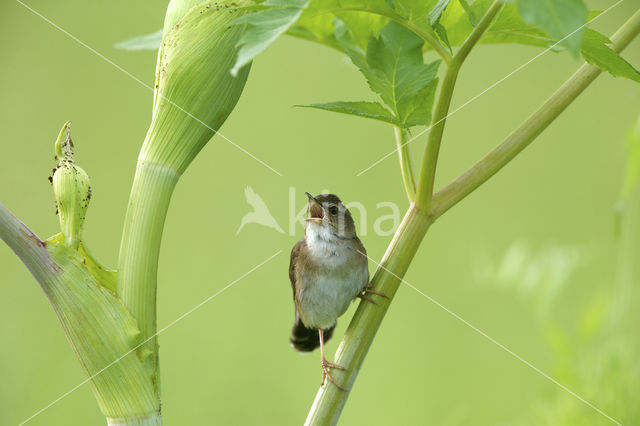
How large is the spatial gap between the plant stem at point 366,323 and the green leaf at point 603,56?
0.23 metres

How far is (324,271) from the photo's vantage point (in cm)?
134

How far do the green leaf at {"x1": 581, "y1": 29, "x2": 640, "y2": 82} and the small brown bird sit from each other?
68cm

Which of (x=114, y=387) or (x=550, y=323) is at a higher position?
(x=550, y=323)

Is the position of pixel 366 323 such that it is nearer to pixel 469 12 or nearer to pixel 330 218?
pixel 469 12

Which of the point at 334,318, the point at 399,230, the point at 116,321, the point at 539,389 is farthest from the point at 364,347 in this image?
the point at 539,389

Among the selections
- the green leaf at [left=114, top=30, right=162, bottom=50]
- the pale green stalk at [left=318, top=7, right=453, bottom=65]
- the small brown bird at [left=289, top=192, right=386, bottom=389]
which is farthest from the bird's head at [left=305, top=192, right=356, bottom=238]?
the pale green stalk at [left=318, top=7, right=453, bottom=65]

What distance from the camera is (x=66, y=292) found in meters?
0.57

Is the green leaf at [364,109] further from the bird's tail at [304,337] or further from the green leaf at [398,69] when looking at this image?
the bird's tail at [304,337]

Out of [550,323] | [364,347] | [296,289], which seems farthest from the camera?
[296,289]

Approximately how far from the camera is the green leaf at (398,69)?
2.13 feet

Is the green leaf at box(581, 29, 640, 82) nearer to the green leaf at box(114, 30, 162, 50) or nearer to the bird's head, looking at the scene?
the green leaf at box(114, 30, 162, 50)

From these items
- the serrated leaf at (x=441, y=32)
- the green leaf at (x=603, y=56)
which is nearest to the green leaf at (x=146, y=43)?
the serrated leaf at (x=441, y=32)

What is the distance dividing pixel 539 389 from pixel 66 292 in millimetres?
1008

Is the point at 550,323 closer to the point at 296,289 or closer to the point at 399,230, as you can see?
the point at 296,289
